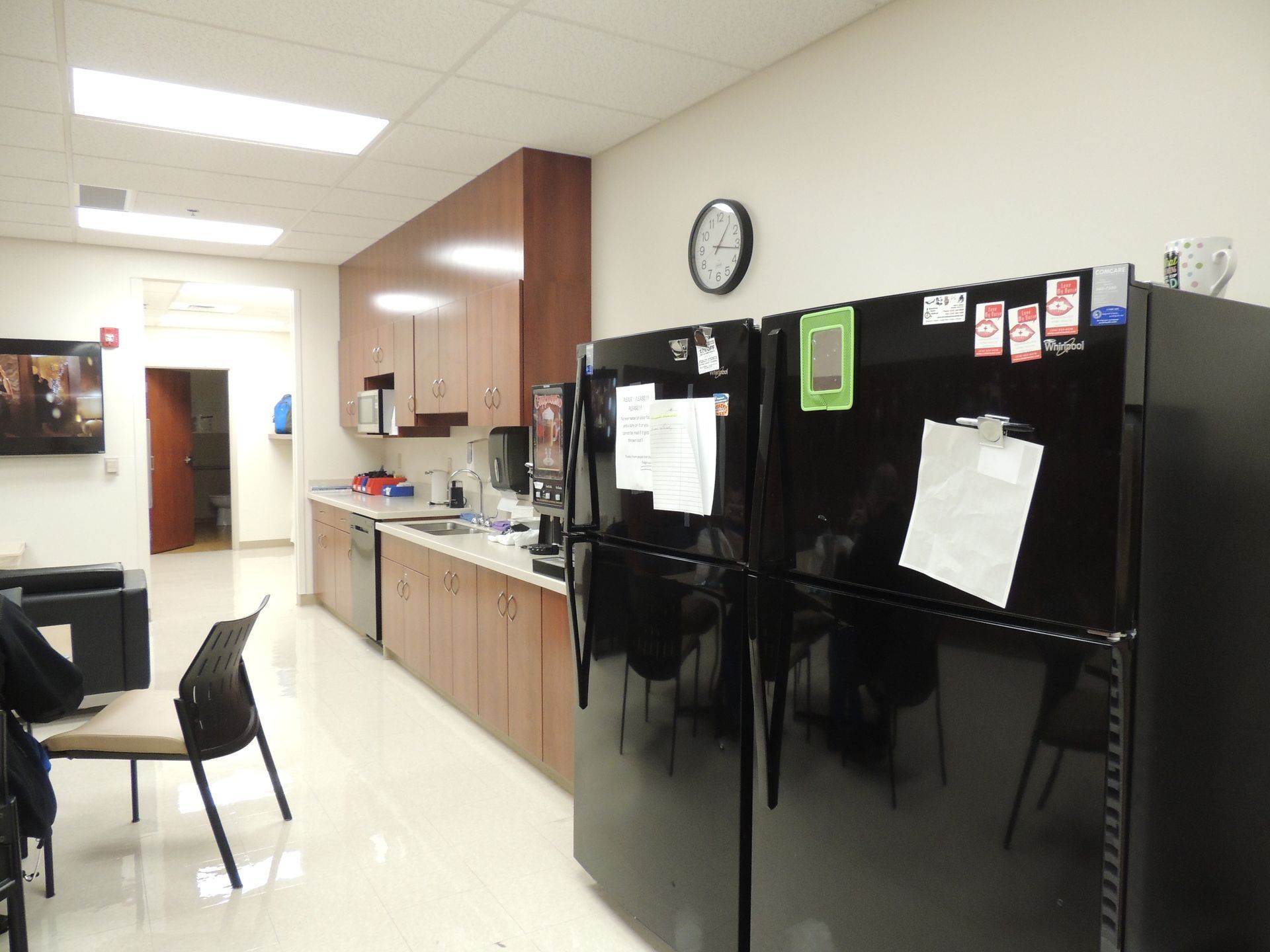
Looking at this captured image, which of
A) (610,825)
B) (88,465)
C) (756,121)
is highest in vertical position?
(756,121)

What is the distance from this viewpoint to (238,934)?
2.41 m

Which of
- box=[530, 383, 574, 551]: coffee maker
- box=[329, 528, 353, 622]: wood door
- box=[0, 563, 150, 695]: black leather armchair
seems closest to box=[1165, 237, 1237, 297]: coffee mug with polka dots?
box=[530, 383, 574, 551]: coffee maker

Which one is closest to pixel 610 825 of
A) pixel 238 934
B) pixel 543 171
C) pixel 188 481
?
pixel 238 934

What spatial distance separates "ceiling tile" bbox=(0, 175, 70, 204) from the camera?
438 cm

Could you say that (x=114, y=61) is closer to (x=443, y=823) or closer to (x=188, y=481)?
(x=443, y=823)

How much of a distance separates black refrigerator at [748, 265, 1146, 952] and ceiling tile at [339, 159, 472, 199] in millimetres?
2970

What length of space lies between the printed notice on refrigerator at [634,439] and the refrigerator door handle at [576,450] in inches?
6.7

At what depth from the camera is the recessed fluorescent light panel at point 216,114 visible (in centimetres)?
325

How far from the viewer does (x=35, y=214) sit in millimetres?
5020

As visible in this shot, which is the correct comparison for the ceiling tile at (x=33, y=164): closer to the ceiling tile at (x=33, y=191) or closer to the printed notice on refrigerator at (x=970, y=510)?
the ceiling tile at (x=33, y=191)

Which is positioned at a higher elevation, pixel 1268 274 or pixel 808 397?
pixel 1268 274

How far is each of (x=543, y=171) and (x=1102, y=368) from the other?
3179mm

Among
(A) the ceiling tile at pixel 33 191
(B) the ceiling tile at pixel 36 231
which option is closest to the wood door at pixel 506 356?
(A) the ceiling tile at pixel 33 191

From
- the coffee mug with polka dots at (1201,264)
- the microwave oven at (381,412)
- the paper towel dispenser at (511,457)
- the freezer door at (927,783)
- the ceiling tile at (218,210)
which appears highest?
the ceiling tile at (218,210)
